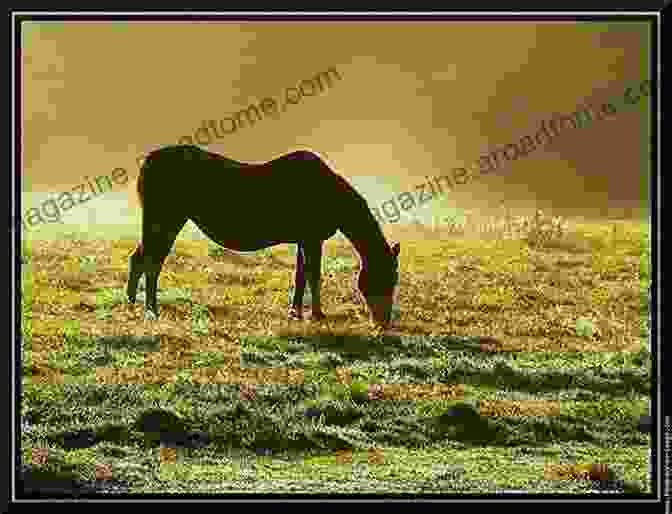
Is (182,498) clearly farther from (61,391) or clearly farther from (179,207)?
(179,207)


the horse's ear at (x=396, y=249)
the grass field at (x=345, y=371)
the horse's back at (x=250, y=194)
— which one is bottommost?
the grass field at (x=345, y=371)

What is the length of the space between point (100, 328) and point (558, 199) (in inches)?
207

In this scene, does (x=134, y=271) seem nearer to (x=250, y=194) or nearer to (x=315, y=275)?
(x=250, y=194)

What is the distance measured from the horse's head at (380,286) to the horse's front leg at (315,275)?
0.46m

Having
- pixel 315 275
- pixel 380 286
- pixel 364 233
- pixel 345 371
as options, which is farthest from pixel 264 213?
pixel 345 371

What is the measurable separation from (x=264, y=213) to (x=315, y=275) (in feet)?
3.04

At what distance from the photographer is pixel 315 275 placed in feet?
42.2

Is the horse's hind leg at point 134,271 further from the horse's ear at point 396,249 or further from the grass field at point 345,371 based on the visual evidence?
the horse's ear at point 396,249

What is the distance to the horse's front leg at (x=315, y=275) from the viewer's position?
1285 cm

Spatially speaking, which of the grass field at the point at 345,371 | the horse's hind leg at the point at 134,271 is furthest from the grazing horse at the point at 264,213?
the grass field at the point at 345,371

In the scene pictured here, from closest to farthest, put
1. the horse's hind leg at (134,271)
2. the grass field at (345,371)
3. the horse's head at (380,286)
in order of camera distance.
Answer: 1. the grass field at (345,371)
2. the horse's hind leg at (134,271)
3. the horse's head at (380,286)

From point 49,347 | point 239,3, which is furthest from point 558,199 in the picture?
point 49,347

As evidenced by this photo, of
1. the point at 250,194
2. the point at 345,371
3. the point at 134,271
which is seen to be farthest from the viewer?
the point at 250,194

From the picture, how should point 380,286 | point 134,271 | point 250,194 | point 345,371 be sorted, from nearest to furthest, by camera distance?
1. point 345,371
2. point 134,271
3. point 380,286
4. point 250,194
